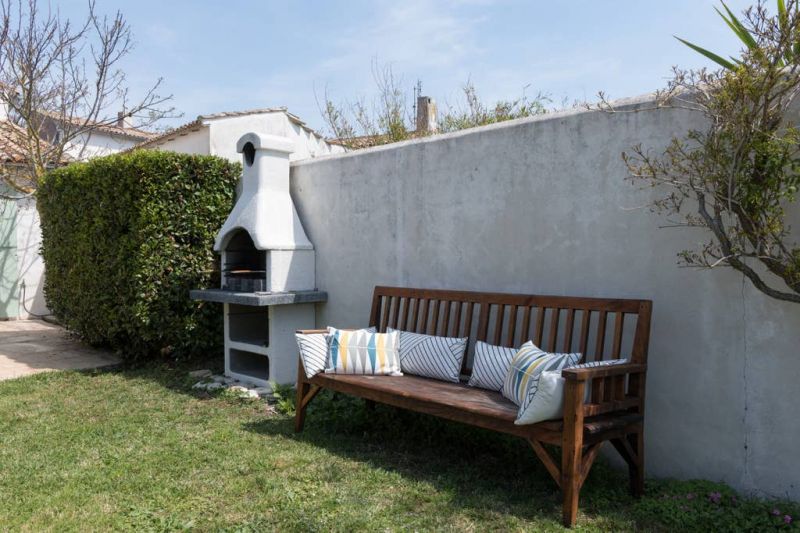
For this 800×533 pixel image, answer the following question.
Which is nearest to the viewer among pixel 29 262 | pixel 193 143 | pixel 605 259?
pixel 605 259

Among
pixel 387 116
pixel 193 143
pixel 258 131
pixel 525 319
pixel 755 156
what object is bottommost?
pixel 525 319

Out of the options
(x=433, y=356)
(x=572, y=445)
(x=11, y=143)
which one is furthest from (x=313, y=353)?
(x=11, y=143)

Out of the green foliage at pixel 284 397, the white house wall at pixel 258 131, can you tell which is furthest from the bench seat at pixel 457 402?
the white house wall at pixel 258 131

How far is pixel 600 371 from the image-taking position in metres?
3.23

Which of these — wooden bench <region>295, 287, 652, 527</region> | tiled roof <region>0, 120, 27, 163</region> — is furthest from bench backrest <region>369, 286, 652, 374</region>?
tiled roof <region>0, 120, 27, 163</region>

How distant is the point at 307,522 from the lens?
10.4 ft

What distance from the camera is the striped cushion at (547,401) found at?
125 inches

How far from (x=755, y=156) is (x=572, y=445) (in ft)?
5.87

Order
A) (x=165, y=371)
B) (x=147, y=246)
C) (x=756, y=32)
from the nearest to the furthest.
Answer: (x=756, y=32), (x=147, y=246), (x=165, y=371)

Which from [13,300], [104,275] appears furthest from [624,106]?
[13,300]

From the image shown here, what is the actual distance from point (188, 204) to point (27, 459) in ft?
11.2

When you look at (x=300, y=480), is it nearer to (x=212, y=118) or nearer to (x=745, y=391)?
(x=745, y=391)

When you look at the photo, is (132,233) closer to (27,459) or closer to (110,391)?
(110,391)

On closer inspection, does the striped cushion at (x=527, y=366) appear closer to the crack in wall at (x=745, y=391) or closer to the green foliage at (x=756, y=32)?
the crack in wall at (x=745, y=391)
